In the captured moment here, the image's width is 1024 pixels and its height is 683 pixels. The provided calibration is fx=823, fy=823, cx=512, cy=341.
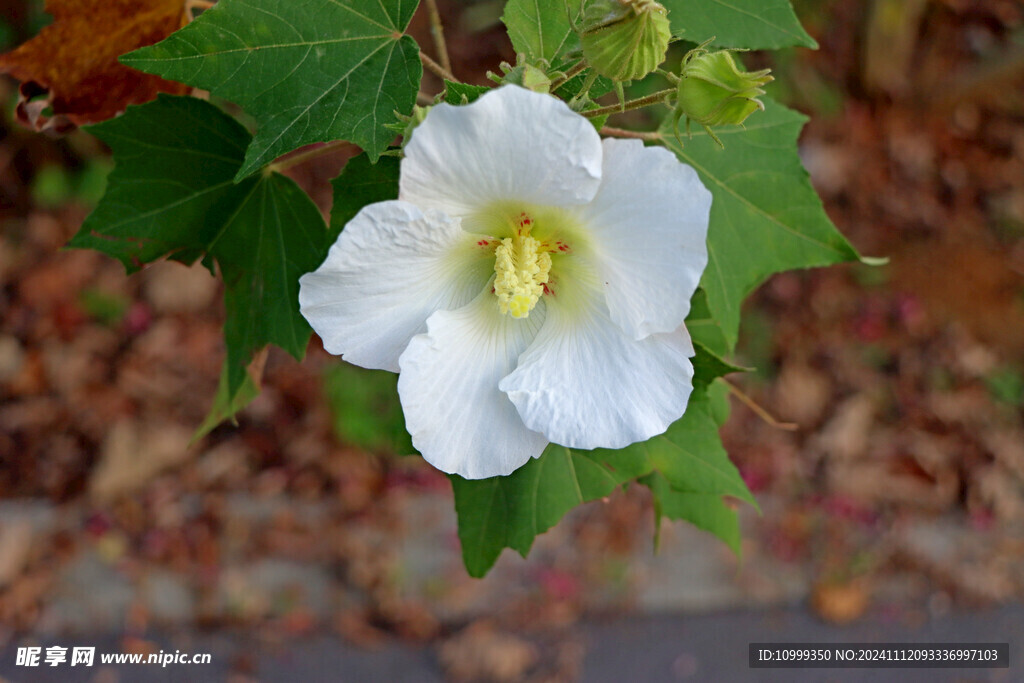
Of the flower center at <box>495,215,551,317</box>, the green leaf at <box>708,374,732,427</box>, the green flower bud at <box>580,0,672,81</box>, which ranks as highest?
the green flower bud at <box>580,0,672,81</box>

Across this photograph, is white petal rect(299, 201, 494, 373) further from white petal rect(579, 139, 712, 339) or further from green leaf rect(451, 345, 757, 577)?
green leaf rect(451, 345, 757, 577)

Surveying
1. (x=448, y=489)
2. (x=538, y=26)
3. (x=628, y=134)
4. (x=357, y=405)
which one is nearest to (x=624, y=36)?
(x=538, y=26)

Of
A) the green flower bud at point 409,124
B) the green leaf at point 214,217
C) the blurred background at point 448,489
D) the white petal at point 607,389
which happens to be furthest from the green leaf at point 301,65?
the blurred background at point 448,489

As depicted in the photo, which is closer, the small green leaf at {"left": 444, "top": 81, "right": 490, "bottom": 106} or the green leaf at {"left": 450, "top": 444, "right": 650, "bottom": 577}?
the small green leaf at {"left": 444, "top": 81, "right": 490, "bottom": 106}

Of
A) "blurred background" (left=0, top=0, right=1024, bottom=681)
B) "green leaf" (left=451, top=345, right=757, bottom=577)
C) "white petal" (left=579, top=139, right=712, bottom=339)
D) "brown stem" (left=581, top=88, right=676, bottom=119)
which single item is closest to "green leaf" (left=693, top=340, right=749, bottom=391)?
"green leaf" (left=451, top=345, right=757, bottom=577)

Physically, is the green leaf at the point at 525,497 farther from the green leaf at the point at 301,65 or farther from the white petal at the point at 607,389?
the green leaf at the point at 301,65

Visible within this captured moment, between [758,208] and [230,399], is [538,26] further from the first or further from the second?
[230,399]

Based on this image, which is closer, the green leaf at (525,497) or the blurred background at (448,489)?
the green leaf at (525,497)
